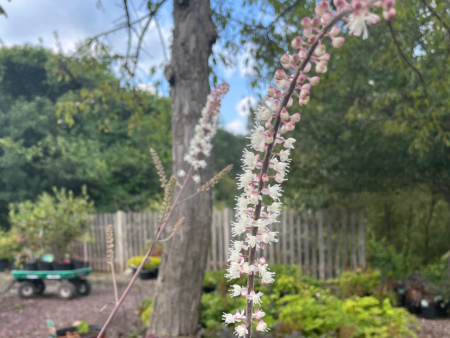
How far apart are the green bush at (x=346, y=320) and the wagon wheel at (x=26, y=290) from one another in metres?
4.84

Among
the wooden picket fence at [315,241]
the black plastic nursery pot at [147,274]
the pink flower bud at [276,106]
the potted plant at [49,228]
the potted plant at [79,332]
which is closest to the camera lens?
the pink flower bud at [276,106]

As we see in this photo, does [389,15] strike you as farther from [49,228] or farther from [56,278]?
[49,228]

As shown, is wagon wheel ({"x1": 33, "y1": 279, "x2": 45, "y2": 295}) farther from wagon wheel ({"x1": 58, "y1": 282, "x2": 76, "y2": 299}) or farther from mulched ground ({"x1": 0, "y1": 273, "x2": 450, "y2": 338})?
wagon wheel ({"x1": 58, "y1": 282, "x2": 76, "y2": 299})

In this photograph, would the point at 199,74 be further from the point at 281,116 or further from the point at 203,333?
the point at 281,116

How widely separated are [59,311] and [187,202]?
11.3ft

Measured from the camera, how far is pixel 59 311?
5.34 m

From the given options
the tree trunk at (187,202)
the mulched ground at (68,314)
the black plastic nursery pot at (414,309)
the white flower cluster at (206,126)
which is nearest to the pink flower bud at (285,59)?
the white flower cluster at (206,126)

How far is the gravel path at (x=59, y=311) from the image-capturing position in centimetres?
434

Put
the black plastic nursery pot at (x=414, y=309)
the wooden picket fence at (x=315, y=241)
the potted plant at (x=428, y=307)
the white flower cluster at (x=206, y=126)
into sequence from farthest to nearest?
the wooden picket fence at (x=315, y=241)
the black plastic nursery pot at (x=414, y=309)
the potted plant at (x=428, y=307)
the white flower cluster at (x=206, y=126)

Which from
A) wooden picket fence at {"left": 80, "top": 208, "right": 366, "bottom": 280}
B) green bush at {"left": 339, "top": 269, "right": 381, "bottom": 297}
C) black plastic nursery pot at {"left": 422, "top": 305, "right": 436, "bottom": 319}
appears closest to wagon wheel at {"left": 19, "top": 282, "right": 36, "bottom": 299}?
wooden picket fence at {"left": 80, "top": 208, "right": 366, "bottom": 280}

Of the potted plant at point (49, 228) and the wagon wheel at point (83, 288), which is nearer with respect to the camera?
the wagon wheel at point (83, 288)

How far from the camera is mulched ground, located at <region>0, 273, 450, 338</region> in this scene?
14.0ft

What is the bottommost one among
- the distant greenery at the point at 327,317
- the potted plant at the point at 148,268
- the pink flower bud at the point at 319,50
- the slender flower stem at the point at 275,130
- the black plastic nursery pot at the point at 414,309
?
the black plastic nursery pot at the point at 414,309

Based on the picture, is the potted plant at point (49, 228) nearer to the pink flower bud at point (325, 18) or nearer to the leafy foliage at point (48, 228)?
the leafy foliage at point (48, 228)
